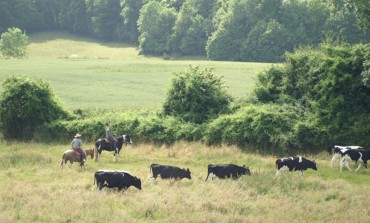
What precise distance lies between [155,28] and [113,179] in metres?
106

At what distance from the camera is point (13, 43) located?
112 m

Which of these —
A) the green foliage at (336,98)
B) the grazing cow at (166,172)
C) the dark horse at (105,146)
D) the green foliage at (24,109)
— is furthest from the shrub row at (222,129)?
the grazing cow at (166,172)

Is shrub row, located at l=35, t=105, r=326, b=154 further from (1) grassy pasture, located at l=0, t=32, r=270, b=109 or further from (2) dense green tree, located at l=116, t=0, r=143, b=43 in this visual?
(2) dense green tree, located at l=116, t=0, r=143, b=43

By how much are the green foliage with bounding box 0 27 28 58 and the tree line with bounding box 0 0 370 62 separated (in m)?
25.6

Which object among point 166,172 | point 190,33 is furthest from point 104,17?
point 166,172

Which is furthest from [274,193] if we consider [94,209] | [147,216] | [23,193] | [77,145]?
[77,145]

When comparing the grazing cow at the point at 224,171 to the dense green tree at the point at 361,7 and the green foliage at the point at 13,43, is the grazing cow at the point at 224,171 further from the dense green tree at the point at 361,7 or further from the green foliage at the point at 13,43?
the green foliage at the point at 13,43

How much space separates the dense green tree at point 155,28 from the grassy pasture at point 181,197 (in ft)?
311

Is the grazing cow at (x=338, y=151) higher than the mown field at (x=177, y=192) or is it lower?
higher

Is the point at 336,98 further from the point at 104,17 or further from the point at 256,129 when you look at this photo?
the point at 104,17

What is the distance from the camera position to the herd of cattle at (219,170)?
24.4m

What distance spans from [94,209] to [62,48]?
111076 millimetres

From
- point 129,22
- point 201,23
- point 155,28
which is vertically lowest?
point 155,28

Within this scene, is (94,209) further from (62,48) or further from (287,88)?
(62,48)
